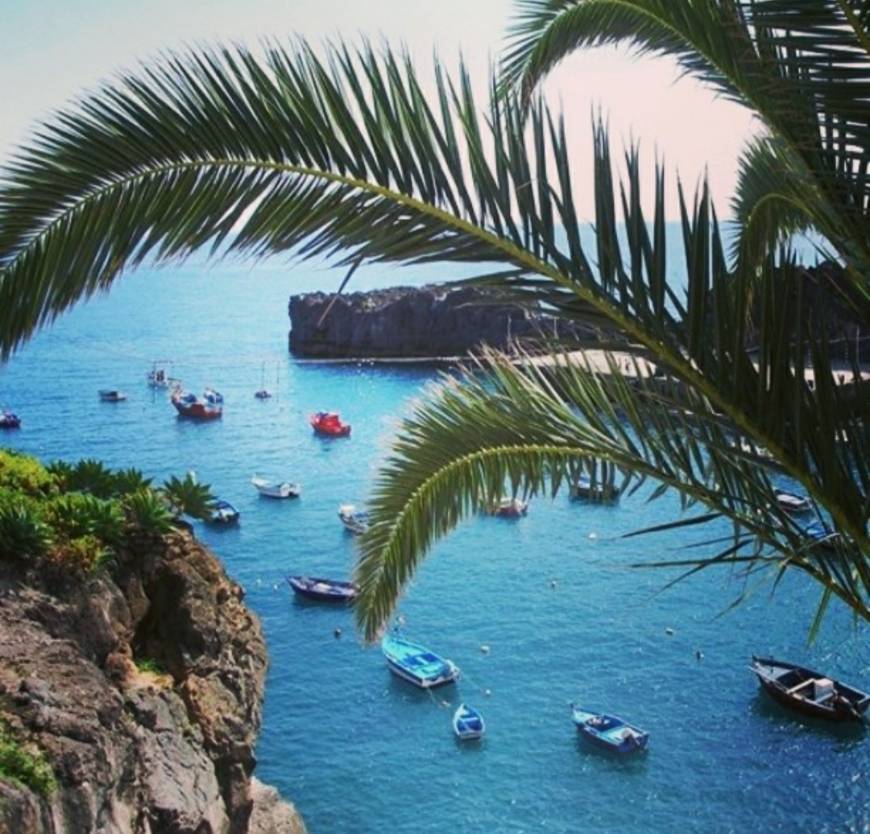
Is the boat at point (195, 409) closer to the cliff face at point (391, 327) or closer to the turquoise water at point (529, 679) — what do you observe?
the turquoise water at point (529, 679)

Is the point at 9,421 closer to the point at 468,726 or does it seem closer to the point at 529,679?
the point at 529,679

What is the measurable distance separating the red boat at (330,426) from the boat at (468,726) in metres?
20.7

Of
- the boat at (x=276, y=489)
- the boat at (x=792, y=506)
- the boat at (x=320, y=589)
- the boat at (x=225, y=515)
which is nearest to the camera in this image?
the boat at (x=792, y=506)

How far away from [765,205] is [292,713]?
1565cm

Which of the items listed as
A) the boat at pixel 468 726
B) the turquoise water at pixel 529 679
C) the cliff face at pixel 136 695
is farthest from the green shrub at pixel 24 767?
the boat at pixel 468 726

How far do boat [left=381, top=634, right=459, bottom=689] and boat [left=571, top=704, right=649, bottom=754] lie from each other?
2.72 meters

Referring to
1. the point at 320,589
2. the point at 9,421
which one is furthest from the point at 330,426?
the point at 320,589

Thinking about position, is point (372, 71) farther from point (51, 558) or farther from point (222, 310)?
point (222, 310)

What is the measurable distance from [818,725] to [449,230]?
16.9 metres

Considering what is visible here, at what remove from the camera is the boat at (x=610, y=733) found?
16484 millimetres

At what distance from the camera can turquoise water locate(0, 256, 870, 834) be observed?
15.2 meters

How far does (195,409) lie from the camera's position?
3959 centimetres

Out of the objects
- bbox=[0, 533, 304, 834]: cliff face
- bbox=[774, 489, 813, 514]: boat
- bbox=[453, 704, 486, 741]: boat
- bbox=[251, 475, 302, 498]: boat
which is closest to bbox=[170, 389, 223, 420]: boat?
bbox=[251, 475, 302, 498]: boat

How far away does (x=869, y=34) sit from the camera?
233 cm
